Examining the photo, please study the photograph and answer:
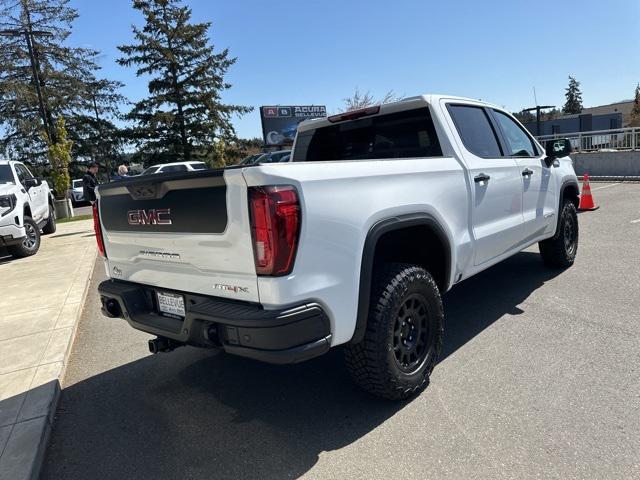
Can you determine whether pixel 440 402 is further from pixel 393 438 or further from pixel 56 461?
pixel 56 461

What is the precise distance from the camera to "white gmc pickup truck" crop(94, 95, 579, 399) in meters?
2.27

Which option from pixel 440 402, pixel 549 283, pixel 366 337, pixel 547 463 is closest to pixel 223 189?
pixel 366 337

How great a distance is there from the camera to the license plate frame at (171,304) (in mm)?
2783

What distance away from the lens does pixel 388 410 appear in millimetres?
→ 2910

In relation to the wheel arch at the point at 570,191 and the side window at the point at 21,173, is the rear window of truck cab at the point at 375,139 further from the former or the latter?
the side window at the point at 21,173

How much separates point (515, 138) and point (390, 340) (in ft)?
9.93

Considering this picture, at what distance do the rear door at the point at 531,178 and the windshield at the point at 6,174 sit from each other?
32.9 feet

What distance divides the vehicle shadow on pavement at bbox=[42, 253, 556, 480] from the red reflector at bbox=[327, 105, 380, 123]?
205cm

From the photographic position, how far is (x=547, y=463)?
2293 mm

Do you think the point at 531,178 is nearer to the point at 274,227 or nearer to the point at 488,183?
the point at 488,183

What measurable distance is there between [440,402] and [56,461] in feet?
7.84

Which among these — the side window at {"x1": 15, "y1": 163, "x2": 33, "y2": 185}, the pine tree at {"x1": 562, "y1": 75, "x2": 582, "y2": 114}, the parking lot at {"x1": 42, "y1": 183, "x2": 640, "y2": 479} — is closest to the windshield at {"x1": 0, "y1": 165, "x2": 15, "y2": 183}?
the side window at {"x1": 15, "y1": 163, "x2": 33, "y2": 185}

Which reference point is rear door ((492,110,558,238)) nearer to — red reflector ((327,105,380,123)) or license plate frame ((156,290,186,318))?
red reflector ((327,105,380,123))

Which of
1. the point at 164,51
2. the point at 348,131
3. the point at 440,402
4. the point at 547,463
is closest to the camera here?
the point at 547,463
